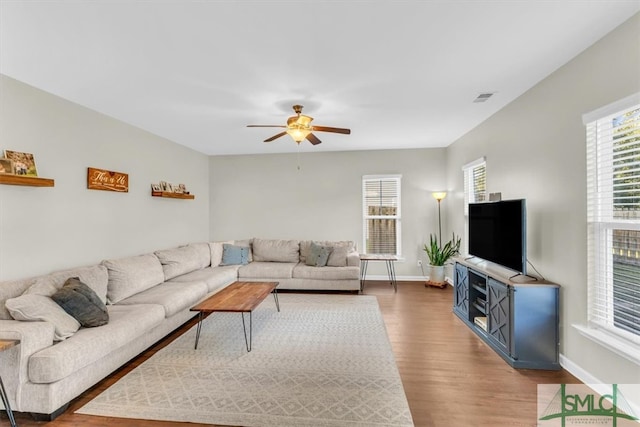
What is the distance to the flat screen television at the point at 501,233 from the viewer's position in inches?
104

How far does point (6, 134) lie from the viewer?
2.53m

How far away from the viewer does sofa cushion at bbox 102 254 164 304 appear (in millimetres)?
3139

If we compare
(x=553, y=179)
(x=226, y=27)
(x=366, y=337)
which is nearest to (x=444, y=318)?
(x=366, y=337)

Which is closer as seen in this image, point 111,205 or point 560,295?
point 560,295

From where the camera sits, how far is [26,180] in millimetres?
2527

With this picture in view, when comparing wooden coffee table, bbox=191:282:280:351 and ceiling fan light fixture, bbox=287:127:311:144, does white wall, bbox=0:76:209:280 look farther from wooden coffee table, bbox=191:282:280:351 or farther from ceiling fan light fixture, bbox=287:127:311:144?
ceiling fan light fixture, bbox=287:127:311:144

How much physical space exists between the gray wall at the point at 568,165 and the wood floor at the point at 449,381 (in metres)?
0.48

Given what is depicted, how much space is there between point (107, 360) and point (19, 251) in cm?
139

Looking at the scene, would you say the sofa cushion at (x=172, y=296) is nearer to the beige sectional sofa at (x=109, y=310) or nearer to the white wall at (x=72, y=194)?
the beige sectional sofa at (x=109, y=310)

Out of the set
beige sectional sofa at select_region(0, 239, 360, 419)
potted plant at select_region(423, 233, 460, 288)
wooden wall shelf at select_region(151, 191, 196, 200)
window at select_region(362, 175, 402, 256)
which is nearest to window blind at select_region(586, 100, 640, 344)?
potted plant at select_region(423, 233, 460, 288)

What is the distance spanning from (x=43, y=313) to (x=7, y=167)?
1412 mm

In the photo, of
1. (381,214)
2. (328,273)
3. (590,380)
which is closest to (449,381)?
(590,380)

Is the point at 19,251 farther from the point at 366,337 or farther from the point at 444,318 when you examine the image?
the point at 444,318

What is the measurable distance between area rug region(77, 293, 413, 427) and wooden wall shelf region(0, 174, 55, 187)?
78.0 inches
